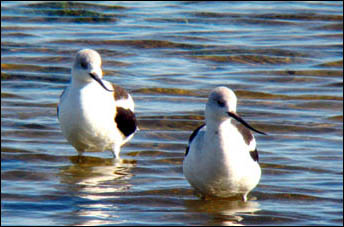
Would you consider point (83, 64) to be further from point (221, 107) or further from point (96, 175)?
point (221, 107)

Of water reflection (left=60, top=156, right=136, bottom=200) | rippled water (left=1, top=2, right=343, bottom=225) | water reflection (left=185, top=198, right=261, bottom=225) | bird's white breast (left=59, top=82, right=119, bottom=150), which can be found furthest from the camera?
bird's white breast (left=59, top=82, right=119, bottom=150)

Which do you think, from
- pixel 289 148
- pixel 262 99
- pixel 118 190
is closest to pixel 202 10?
pixel 262 99

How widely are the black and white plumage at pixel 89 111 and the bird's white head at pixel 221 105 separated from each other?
1.89 m

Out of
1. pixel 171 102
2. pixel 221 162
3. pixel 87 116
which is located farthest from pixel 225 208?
pixel 171 102

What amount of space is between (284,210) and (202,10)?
A: 37.2ft

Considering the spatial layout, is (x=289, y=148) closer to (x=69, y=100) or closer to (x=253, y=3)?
(x=69, y=100)

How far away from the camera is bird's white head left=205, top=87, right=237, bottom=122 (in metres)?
7.89

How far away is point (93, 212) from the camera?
26.4ft

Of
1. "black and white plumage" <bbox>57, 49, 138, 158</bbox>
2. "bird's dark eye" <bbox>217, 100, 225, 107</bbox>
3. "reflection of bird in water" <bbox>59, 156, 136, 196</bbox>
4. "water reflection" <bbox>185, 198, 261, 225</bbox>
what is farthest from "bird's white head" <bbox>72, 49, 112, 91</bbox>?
"bird's dark eye" <bbox>217, 100, 225, 107</bbox>

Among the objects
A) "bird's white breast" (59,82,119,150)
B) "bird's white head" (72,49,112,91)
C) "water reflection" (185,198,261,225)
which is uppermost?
"bird's white head" (72,49,112,91)

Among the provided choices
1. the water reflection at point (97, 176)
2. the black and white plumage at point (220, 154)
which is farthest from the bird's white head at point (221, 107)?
the water reflection at point (97, 176)

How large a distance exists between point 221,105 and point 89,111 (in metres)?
2.18

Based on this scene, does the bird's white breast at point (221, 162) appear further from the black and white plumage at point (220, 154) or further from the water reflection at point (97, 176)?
the water reflection at point (97, 176)

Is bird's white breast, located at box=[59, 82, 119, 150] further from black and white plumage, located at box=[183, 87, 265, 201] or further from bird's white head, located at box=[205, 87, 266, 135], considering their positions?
bird's white head, located at box=[205, 87, 266, 135]
